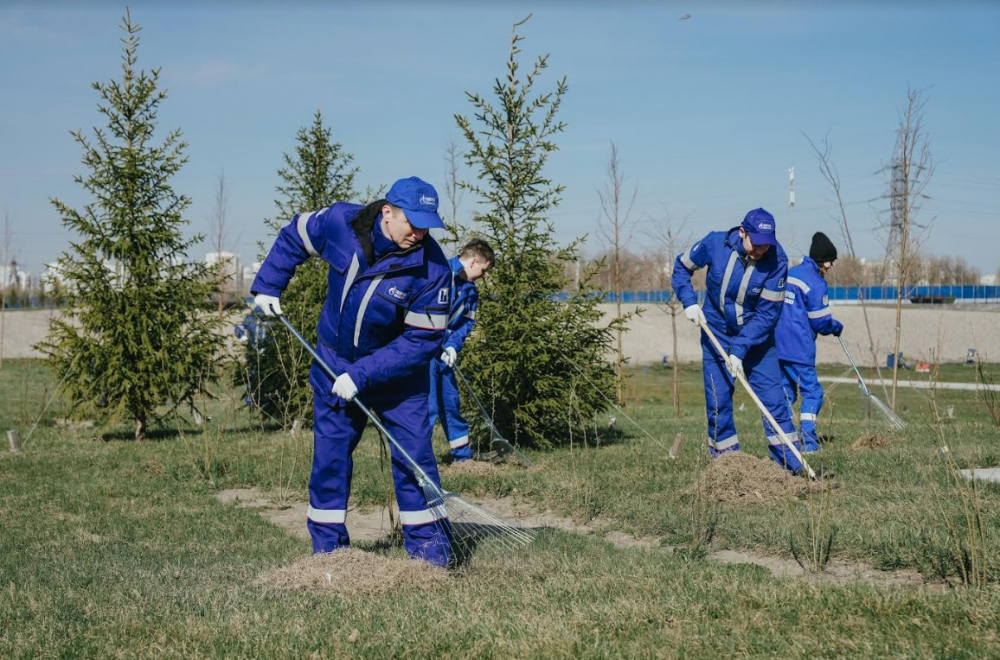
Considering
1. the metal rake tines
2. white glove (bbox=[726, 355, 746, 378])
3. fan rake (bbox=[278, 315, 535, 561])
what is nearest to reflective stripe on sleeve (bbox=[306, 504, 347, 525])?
fan rake (bbox=[278, 315, 535, 561])

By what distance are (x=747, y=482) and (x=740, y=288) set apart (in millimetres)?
1675

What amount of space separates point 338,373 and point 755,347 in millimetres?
4224

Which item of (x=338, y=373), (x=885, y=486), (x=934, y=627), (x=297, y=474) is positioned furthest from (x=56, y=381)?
(x=934, y=627)

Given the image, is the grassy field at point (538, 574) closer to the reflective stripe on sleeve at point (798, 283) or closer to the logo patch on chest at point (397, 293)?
the logo patch on chest at point (397, 293)

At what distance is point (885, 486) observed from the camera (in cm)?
783

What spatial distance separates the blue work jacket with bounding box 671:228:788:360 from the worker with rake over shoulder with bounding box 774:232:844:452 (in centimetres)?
220

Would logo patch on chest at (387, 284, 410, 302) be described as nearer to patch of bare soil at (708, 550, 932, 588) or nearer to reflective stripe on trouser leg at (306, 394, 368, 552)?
reflective stripe on trouser leg at (306, 394, 368, 552)

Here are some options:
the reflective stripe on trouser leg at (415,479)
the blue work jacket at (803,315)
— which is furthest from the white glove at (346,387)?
the blue work jacket at (803,315)

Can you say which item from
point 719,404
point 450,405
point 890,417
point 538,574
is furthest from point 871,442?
point 538,574

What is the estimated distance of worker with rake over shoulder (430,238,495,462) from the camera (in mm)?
9019

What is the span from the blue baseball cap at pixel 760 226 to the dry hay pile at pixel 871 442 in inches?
138

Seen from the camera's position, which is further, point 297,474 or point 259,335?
point 259,335

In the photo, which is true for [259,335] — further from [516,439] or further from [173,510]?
[173,510]

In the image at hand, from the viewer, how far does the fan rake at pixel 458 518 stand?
18.4ft
